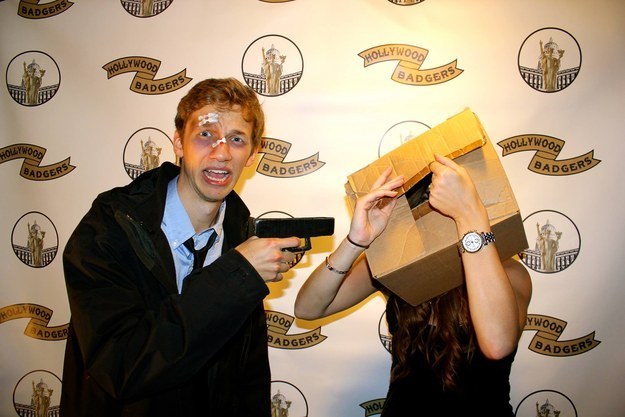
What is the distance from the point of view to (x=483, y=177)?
44.2 inches

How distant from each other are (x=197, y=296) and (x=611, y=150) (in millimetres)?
1809

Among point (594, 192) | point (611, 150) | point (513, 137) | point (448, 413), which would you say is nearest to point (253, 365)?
point (448, 413)

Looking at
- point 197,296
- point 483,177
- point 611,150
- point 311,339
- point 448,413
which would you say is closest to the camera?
point 197,296

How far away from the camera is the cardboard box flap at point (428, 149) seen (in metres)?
1.10

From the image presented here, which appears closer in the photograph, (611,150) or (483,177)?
(483,177)

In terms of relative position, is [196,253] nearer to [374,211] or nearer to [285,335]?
[374,211]

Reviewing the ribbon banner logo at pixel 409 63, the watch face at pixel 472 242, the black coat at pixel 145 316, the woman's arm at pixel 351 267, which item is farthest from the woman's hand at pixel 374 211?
the ribbon banner logo at pixel 409 63

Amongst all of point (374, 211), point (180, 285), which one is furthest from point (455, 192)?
point (180, 285)

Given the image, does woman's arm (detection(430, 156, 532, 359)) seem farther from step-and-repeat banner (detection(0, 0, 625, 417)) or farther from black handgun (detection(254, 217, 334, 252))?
step-and-repeat banner (detection(0, 0, 625, 417))

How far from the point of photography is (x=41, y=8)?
195 cm

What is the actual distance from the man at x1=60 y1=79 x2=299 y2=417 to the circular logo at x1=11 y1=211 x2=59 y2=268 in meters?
1.04

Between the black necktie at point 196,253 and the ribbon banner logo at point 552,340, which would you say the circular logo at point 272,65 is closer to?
the black necktie at point 196,253

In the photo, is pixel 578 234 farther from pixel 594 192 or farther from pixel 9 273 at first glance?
pixel 9 273

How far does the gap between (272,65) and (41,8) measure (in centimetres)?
112
